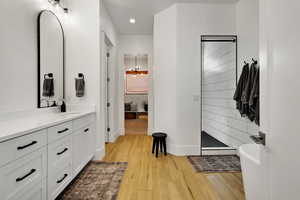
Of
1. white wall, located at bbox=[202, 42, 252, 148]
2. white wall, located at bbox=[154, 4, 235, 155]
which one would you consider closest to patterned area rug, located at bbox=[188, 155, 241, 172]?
white wall, located at bbox=[154, 4, 235, 155]

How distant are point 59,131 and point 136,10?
9.65 feet

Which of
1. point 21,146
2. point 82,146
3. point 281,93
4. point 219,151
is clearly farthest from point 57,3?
point 219,151

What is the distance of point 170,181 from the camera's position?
217cm

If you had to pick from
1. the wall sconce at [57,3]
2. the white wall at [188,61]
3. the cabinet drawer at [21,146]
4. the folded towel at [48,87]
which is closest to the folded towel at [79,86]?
the folded towel at [48,87]

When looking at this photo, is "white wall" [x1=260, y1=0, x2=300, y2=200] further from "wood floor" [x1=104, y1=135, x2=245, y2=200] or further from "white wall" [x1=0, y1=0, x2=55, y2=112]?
"white wall" [x1=0, y1=0, x2=55, y2=112]

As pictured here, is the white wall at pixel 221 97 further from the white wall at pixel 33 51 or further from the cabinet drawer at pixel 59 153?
→ the cabinet drawer at pixel 59 153

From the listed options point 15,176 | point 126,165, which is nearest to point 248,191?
point 15,176

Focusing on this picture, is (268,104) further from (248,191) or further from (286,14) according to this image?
(248,191)

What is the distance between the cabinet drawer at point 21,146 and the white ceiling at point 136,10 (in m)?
2.83

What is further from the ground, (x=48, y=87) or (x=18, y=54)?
(x=18, y=54)

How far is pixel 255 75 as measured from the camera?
2389 millimetres

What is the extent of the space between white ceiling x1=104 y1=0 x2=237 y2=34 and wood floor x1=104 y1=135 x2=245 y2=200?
2.96m

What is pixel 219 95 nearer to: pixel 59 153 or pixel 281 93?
pixel 281 93

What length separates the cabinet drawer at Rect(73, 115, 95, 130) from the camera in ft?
6.88
